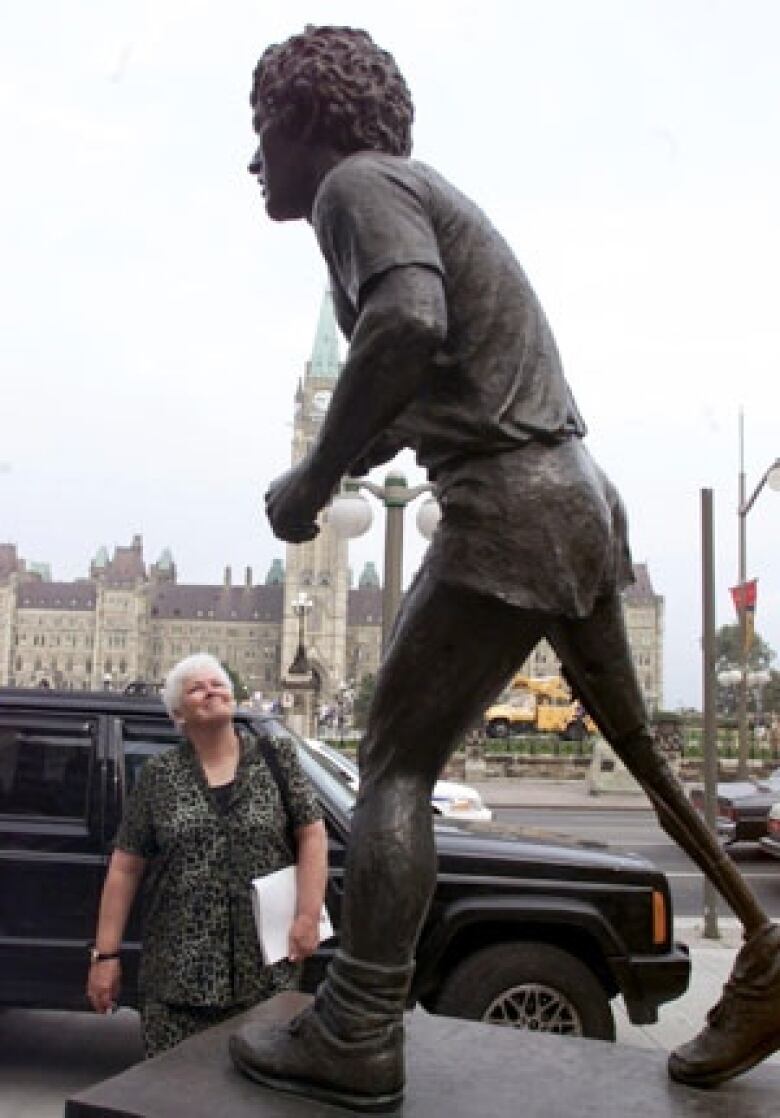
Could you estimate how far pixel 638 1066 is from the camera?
2.86 metres

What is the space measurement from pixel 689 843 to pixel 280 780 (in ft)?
3.79

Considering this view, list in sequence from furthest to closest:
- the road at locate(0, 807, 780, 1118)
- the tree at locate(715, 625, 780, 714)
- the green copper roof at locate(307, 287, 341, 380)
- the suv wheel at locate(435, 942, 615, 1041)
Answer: the tree at locate(715, 625, 780, 714), the green copper roof at locate(307, 287, 341, 380), the road at locate(0, 807, 780, 1118), the suv wheel at locate(435, 942, 615, 1041)

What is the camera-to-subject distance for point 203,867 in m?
3.16

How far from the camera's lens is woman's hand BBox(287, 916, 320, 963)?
3162mm

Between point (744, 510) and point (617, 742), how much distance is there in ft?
58.3

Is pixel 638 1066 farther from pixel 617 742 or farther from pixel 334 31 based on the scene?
pixel 334 31

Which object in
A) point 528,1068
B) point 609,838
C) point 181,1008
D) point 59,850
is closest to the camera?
point 528,1068

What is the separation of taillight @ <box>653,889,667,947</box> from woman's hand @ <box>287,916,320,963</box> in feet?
8.10

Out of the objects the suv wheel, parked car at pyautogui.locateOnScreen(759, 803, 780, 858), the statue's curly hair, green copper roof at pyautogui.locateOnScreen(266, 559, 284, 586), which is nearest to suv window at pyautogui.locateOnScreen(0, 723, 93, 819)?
the suv wheel

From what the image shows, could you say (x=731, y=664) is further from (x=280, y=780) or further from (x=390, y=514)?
(x=280, y=780)

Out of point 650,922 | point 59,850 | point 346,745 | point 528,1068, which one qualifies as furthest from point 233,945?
point 346,745

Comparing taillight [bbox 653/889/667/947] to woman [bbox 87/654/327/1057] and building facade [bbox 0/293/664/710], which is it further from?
building facade [bbox 0/293/664/710]

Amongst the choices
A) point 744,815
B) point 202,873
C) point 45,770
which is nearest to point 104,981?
point 202,873

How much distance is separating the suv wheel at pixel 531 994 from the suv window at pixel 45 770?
1822 mm
